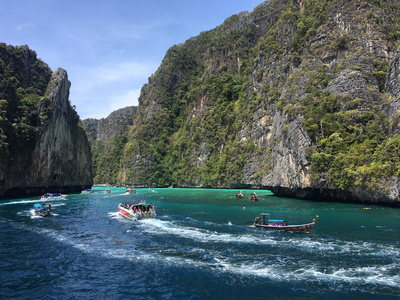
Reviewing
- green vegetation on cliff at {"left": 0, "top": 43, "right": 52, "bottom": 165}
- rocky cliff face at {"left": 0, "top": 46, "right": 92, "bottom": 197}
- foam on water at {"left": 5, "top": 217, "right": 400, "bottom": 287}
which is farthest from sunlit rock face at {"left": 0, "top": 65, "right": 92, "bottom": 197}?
foam on water at {"left": 5, "top": 217, "right": 400, "bottom": 287}

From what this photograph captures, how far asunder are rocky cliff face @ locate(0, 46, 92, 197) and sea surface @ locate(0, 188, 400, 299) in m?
42.6

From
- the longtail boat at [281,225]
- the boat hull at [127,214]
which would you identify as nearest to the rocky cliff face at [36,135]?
the boat hull at [127,214]

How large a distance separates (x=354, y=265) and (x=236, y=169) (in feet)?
287

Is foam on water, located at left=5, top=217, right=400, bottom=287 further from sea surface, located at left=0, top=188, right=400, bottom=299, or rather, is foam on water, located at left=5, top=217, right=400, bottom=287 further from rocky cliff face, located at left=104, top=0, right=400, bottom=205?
rocky cliff face, located at left=104, top=0, right=400, bottom=205

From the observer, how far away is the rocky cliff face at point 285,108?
174 ft

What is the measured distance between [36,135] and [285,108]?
218ft

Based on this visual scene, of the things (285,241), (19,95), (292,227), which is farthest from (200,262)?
(19,95)

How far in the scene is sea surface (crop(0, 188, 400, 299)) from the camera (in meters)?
14.5

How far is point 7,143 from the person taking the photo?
60344mm

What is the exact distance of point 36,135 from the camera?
72.4 metres

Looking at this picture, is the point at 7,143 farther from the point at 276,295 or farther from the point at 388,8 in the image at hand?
the point at 388,8

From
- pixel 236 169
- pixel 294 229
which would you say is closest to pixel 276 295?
pixel 294 229

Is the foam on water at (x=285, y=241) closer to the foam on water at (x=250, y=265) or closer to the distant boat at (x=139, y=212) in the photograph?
the foam on water at (x=250, y=265)

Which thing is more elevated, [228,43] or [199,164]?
[228,43]
